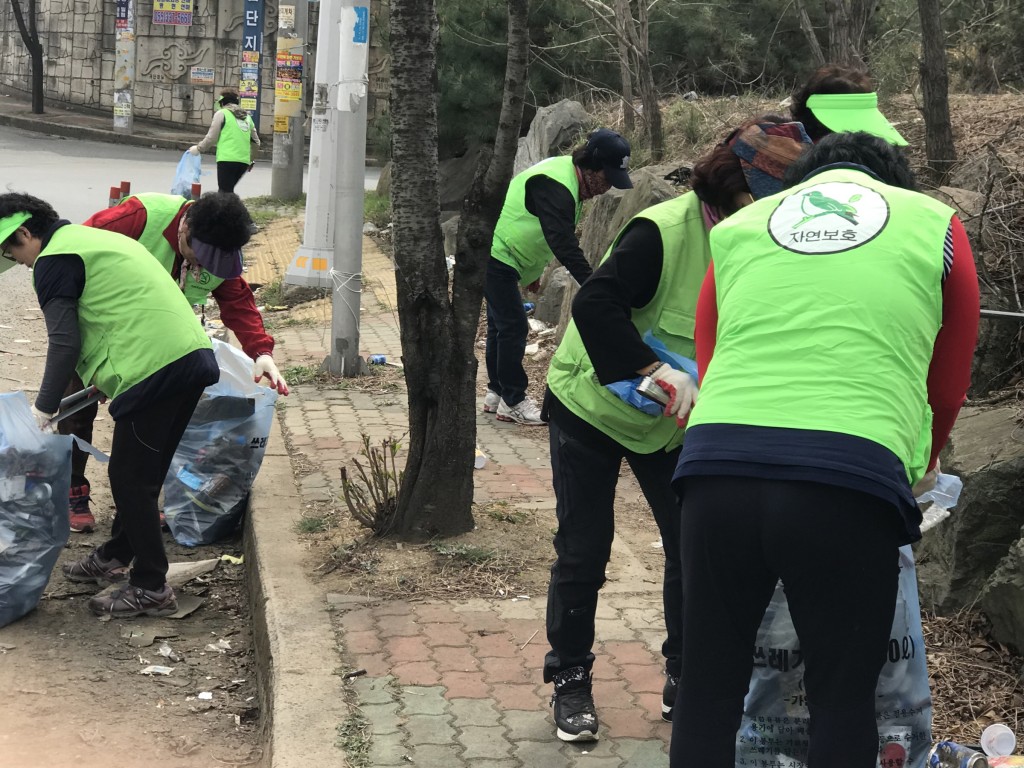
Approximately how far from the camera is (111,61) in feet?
100

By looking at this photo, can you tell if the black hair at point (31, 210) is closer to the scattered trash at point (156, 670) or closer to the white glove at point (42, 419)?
the white glove at point (42, 419)

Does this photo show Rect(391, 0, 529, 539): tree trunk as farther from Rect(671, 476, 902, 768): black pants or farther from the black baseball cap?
Rect(671, 476, 902, 768): black pants

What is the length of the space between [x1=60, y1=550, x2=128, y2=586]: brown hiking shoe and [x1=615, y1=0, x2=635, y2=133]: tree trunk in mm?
8285

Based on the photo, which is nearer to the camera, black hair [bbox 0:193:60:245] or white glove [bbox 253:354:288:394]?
black hair [bbox 0:193:60:245]

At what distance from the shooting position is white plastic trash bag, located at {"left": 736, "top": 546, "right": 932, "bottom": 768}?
2.56 meters

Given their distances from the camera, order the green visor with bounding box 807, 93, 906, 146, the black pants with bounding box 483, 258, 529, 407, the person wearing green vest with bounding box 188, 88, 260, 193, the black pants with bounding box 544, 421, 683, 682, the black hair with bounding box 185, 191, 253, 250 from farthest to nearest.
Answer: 1. the person wearing green vest with bounding box 188, 88, 260, 193
2. the black pants with bounding box 483, 258, 529, 407
3. the black hair with bounding box 185, 191, 253, 250
4. the green visor with bounding box 807, 93, 906, 146
5. the black pants with bounding box 544, 421, 683, 682

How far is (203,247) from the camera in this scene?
4.88 metres

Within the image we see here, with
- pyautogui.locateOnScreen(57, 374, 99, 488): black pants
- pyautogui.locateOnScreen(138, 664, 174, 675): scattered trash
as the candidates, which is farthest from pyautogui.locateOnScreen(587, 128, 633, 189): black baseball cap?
pyautogui.locateOnScreen(138, 664, 174, 675): scattered trash

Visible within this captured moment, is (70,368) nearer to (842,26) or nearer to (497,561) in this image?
(497,561)

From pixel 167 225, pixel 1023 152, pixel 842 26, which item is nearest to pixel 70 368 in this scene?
pixel 167 225

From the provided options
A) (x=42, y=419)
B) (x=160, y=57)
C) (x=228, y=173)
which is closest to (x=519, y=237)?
(x=42, y=419)

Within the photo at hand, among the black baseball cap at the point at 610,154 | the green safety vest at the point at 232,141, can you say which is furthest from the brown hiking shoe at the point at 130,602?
the green safety vest at the point at 232,141

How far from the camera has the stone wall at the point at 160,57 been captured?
2927 cm

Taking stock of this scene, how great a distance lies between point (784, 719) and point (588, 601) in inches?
35.5
